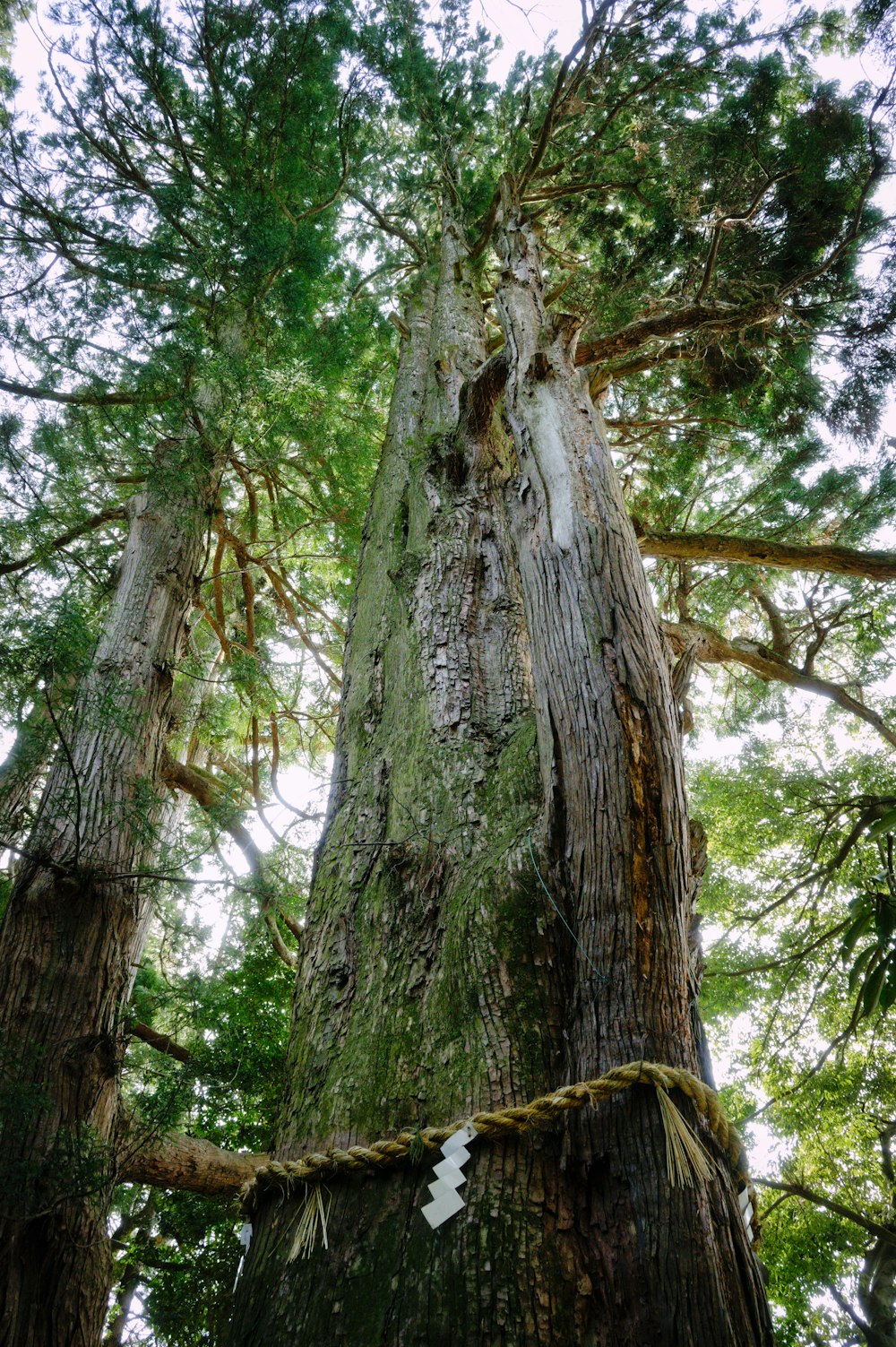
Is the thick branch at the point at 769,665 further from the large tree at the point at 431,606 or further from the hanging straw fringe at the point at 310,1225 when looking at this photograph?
the hanging straw fringe at the point at 310,1225

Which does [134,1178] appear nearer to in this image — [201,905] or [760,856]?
[201,905]

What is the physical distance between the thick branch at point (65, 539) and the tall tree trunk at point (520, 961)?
165cm

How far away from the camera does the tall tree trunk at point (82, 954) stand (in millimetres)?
2133

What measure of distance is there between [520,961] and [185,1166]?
7.50ft

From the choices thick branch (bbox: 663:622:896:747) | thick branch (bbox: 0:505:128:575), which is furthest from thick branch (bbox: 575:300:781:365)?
thick branch (bbox: 0:505:128:575)

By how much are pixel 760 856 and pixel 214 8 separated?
7415mm

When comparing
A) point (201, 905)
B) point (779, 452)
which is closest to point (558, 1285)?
point (201, 905)

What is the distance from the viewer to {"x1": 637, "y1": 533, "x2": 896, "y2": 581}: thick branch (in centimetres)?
387

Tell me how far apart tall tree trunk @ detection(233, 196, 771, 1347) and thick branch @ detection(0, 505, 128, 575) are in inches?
65.0

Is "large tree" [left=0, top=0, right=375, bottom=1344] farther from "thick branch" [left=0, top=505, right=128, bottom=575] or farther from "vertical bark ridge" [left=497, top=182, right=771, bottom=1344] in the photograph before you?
"vertical bark ridge" [left=497, top=182, right=771, bottom=1344]

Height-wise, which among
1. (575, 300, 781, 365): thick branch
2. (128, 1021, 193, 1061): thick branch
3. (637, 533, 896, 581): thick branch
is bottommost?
(128, 1021, 193, 1061): thick branch

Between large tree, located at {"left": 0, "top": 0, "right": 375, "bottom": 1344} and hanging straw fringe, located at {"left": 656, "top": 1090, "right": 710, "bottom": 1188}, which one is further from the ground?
large tree, located at {"left": 0, "top": 0, "right": 375, "bottom": 1344}

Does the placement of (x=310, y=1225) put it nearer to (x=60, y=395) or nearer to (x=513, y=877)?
(x=513, y=877)

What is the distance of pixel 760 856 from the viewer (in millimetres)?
6875
